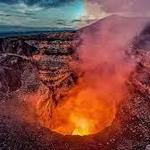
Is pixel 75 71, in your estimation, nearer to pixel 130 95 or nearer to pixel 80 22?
pixel 130 95

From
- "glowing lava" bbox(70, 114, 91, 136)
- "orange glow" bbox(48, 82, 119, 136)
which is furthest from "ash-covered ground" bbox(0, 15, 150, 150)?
"glowing lava" bbox(70, 114, 91, 136)

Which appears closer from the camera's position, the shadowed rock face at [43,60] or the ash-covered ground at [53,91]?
the ash-covered ground at [53,91]

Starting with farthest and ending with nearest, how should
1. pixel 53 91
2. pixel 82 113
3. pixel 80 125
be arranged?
1. pixel 82 113
2. pixel 80 125
3. pixel 53 91

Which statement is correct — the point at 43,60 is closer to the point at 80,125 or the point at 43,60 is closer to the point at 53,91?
the point at 53,91

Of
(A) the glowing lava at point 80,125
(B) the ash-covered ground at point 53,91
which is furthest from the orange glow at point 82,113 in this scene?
(B) the ash-covered ground at point 53,91

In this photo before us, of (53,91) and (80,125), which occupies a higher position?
(53,91)

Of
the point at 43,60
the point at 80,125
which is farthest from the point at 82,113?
the point at 43,60

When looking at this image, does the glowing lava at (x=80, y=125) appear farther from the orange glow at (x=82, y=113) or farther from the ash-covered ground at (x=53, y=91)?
the ash-covered ground at (x=53, y=91)

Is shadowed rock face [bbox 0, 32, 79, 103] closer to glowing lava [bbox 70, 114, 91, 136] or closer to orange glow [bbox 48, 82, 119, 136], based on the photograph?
orange glow [bbox 48, 82, 119, 136]

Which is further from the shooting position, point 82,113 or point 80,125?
point 82,113
